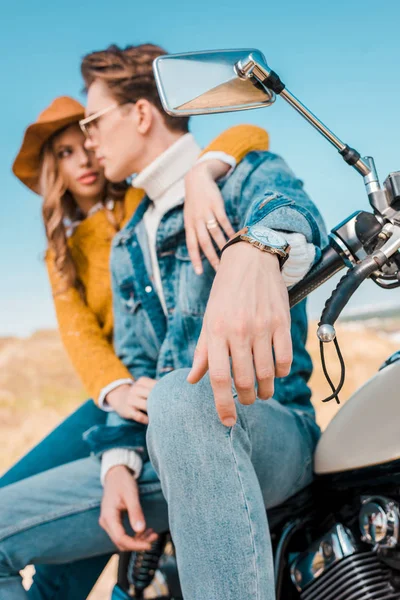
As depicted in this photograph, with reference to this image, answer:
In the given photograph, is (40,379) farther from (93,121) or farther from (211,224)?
(211,224)

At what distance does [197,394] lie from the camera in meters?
0.85

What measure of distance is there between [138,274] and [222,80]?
82cm

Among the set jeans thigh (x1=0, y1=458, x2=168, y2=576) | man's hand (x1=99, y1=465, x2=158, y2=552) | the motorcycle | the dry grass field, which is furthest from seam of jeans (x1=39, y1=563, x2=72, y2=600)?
the dry grass field

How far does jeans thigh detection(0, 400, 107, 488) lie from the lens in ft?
5.31

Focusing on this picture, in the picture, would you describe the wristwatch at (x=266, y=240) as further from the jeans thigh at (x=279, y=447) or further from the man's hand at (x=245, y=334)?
the jeans thigh at (x=279, y=447)

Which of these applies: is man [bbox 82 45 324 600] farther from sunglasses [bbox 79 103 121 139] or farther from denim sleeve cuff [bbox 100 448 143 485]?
sunglasses [bbox 79 103 121 139]

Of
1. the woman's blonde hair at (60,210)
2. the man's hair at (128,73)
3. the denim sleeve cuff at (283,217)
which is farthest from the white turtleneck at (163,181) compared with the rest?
the denim sleeve cuff at (283,217)

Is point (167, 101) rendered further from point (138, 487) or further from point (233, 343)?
point (138, 487)

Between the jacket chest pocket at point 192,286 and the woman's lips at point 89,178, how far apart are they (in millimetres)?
680

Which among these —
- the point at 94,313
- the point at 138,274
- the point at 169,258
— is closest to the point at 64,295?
the point at 94,313

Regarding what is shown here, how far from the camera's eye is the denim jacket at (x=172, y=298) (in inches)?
51.3

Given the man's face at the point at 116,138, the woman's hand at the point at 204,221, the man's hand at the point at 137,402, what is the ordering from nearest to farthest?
the woman's hand at the point at 204,221
the man's hand at the point at 137,402
the man's face at the point at 116,138

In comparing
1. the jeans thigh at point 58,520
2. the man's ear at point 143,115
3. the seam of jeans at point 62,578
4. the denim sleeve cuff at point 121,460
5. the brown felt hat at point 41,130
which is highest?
the brown felt hat at point 41,130

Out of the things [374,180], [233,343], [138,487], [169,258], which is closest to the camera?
[233,343]
